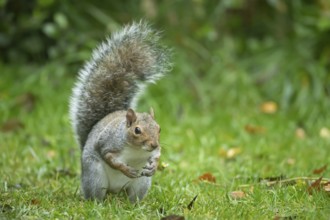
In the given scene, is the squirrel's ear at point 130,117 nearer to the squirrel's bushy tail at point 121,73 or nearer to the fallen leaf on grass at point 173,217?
the squirrel's bushy tail at point 121,73

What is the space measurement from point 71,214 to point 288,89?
147 inches

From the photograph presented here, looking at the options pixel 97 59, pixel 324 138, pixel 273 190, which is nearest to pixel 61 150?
pixel 97 59

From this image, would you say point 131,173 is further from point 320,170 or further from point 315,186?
point 320,170

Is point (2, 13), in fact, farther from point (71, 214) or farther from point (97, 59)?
point (71, 214)

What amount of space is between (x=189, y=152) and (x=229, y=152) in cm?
30

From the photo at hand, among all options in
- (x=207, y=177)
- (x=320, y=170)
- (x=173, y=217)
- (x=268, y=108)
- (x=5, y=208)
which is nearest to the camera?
(x=173, y=217)

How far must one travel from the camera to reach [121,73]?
11.7ft

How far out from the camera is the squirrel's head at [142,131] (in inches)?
120

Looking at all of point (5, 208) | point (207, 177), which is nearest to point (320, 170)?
point (207, 177)

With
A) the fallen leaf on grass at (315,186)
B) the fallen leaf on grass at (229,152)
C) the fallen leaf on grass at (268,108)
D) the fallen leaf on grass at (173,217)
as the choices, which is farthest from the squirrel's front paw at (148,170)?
the fallen leaf on grass at (268,108)

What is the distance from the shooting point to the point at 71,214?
2.99 meters

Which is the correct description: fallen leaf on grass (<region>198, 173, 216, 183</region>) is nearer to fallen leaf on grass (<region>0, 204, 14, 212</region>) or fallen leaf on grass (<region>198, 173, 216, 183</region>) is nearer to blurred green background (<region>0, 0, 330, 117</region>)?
fallen leaf on grass (<region>0, 204, 14, 212</region>)

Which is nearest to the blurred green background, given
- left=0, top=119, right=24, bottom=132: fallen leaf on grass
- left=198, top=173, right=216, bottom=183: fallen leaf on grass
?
left=0, top=119, right=24, bottom=132: fallen leaf on grass

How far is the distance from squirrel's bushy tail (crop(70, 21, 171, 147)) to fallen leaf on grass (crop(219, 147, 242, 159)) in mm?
1409
